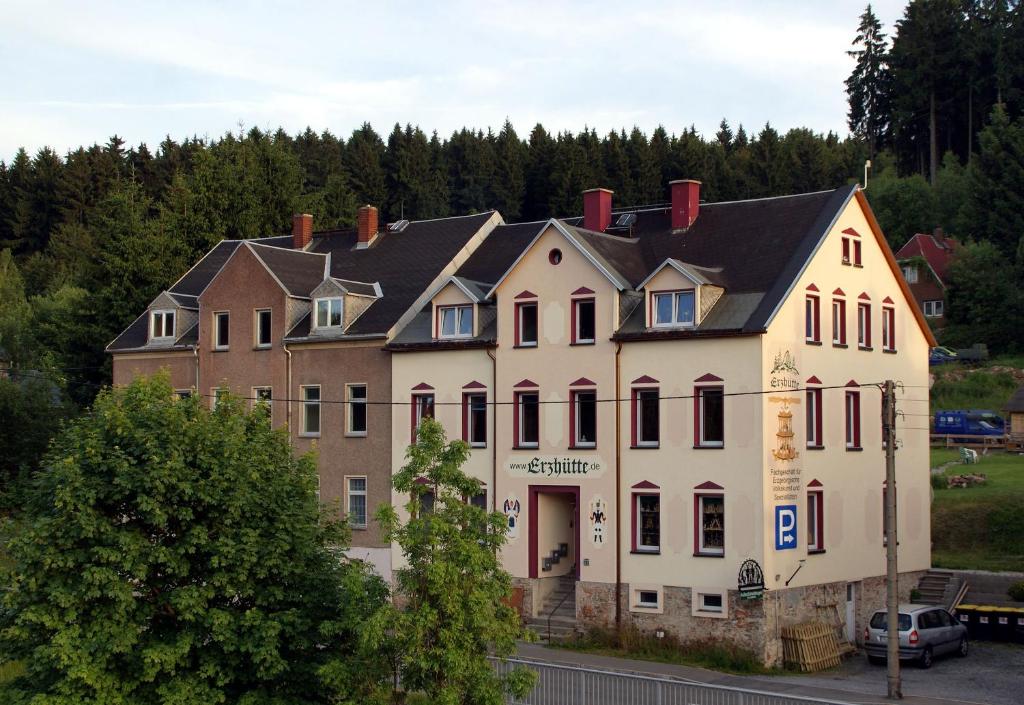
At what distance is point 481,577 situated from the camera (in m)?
20.6

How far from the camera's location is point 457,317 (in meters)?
41.2

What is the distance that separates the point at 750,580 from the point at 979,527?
14.9 meters

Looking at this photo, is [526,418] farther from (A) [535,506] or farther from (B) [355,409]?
(B) [355,409]

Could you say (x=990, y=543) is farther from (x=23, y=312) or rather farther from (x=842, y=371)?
(x=23, y=312)

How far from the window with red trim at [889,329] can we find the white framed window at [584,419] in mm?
10068

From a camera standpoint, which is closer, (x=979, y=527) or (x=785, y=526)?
(x=785, y=526)

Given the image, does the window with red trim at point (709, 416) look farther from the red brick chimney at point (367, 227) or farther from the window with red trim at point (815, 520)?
the red brick chimney at point (367, 227)

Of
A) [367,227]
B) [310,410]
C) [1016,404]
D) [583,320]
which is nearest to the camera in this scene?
[583,320]

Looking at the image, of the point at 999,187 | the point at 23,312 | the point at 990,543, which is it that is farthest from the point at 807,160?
the point at 990,543

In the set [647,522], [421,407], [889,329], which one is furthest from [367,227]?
[889,329]

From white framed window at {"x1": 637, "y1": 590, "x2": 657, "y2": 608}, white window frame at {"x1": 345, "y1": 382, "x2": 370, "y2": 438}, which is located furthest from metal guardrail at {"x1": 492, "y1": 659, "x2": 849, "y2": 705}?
white window frame at {"x1": 345, "y1": 382, "x2": 370, "y2": 438}

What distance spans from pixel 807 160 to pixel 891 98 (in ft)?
36.3

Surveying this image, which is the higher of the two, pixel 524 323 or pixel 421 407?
pixel 524 323

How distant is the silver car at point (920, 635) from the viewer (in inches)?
1342
